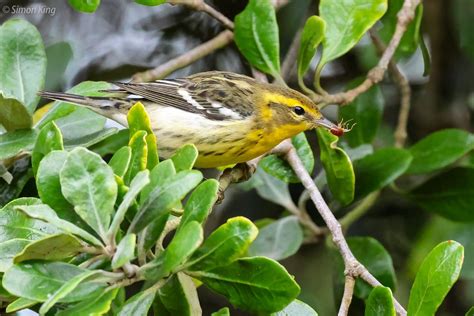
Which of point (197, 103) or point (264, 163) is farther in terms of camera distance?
point (197, 103)

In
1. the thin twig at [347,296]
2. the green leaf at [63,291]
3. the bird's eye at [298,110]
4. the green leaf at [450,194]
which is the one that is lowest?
the green leaf at [450,194]

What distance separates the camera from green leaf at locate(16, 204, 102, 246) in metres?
1.98

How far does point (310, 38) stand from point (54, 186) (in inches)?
60.5

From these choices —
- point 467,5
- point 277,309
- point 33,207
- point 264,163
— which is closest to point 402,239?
point 467,5

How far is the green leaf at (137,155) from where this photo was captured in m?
2.34

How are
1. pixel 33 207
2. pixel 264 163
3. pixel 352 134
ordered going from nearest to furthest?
pixel 33 207, pixel 264 163, pixel 352 134

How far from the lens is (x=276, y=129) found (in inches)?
149

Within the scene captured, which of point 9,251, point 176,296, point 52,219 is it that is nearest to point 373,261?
point 176,296


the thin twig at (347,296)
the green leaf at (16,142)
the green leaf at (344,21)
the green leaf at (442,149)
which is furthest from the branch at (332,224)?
the green leaf at (16,142)

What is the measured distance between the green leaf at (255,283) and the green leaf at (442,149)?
1809mm

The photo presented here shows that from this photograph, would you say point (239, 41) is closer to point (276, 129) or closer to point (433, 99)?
point (276, 129)

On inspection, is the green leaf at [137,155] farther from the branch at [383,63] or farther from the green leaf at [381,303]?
the branch at [383,63]

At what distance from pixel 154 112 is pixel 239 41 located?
56 centimetres

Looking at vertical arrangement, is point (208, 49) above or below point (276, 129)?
above
